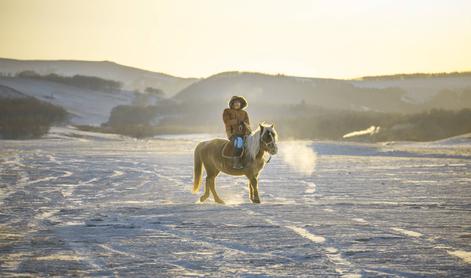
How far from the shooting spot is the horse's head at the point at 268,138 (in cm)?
1277

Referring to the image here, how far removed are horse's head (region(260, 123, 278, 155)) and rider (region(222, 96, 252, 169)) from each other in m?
0.70

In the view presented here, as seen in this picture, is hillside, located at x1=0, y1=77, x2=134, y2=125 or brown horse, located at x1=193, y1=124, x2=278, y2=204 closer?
brown horse, located at x1=193, y1=124, x2=278, y2=204

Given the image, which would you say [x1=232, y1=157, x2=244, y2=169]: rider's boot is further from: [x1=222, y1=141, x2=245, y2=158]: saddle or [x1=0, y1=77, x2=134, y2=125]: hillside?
[x1=0, y1=77, x2=134, y2=125]: hillside

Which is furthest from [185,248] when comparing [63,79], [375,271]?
[63,79]

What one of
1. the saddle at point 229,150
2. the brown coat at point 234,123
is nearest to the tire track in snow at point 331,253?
the saddle at point 229,150

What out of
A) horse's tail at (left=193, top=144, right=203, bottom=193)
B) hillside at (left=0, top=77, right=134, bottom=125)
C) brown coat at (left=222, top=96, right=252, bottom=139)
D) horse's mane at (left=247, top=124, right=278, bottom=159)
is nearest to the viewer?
horse's mane at (left=247, top=124, right=278, bottom=159)

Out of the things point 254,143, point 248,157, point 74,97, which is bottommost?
point 248,157

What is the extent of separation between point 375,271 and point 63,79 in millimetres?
153131

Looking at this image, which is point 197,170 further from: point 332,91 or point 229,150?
point 332,91

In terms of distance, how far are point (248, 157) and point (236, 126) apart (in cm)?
77

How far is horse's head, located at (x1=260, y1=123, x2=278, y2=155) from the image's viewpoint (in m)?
12.8

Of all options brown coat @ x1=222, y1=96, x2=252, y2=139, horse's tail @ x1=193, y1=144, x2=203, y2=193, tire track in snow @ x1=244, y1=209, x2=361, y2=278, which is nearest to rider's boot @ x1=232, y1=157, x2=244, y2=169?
brown coat @ x1=222, y1=96, x2=252, y2=139

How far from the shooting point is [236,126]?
13.8m

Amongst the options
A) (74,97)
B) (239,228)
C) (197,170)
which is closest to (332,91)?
(74,97)
